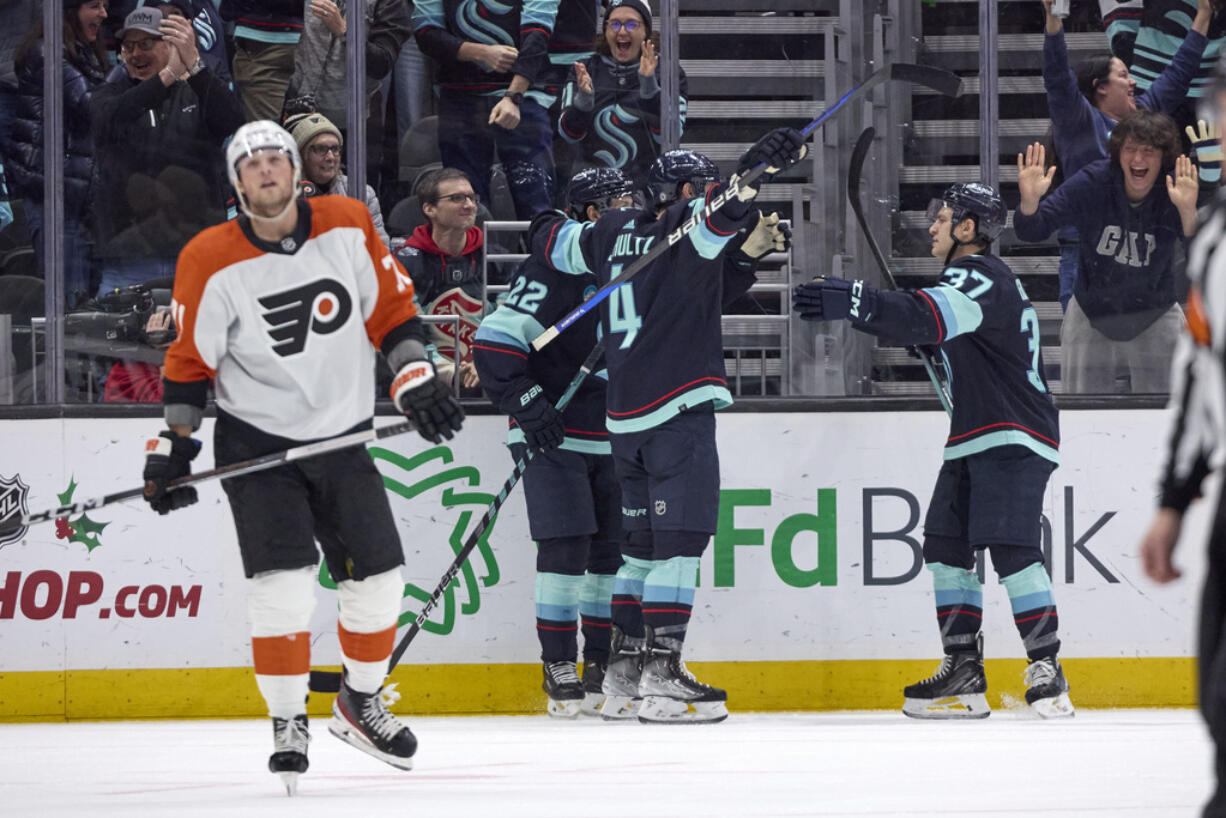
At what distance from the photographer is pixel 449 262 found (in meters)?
5.59

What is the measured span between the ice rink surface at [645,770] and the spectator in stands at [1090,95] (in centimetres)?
185

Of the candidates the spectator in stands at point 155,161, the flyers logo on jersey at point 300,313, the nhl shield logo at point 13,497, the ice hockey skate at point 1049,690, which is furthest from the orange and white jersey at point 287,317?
the ice hockey skate at point 1049,690

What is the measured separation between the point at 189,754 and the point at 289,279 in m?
1.31

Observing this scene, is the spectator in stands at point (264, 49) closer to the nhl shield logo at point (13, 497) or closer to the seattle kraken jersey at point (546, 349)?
the seattle kraken jersey at point (546, 349)

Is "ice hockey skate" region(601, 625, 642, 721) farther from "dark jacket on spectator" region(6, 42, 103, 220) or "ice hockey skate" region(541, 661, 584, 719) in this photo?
"dark jacket on spectator" region(6, 42, 103, 220)

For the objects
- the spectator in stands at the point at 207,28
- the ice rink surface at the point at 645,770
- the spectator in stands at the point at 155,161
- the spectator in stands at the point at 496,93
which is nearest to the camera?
the ice rink surface at the point at 645,770

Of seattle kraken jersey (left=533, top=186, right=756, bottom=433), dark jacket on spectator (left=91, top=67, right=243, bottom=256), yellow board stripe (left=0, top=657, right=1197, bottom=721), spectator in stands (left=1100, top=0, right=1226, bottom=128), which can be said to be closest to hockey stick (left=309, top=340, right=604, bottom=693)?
seattle kraken jersey (left=533, top=186, right=756, bottom=433)

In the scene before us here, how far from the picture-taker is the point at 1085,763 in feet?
12.0

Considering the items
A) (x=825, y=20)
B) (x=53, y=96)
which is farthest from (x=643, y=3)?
(x=53, y=96)

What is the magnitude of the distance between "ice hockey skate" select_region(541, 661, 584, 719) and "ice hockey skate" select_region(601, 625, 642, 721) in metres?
0.13

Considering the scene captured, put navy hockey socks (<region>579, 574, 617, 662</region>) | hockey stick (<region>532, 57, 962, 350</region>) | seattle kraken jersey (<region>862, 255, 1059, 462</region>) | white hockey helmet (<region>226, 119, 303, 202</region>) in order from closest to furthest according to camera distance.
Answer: white hockey helmet (<region>226, 119, 303, 202</region>) → hockey stick (<region>532, 57, 962, 350</region>) → seattle kraken jersey (<region>862, 255, 1059, 462</region>) → navy hockey socks (<region>579, 574, 617, 662</region>)

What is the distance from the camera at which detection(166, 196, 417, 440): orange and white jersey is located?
11.6ft

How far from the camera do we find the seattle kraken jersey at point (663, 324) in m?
4.90

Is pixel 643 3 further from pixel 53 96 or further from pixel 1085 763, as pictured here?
pixel 1085 763
